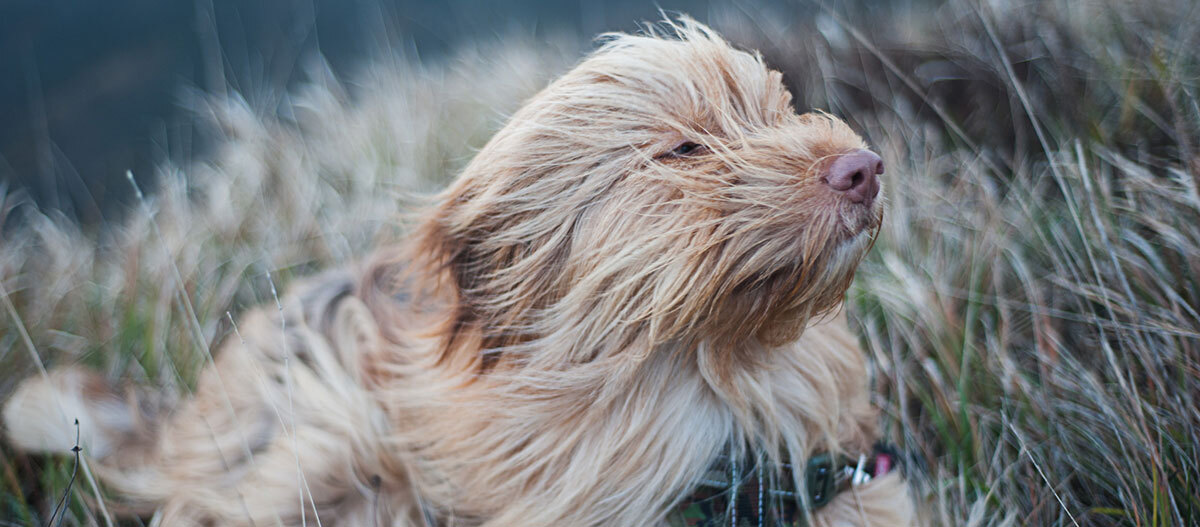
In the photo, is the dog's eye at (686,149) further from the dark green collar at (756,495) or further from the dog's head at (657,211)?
the dark green collar at (756,495)

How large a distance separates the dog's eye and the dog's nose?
1.15ft

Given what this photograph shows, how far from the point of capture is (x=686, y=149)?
6.45 ft

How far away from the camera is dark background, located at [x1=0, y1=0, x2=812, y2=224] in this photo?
4871 mm

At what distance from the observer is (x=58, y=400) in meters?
2.62

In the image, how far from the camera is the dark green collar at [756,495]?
6.84ft

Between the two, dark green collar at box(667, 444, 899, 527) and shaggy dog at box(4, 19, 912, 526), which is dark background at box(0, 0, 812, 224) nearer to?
shaggy dog at box(4, 19, 912, 526)

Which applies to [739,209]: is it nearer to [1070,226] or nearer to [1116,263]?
[1116,263]

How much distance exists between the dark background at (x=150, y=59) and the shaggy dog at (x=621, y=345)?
9.29ft

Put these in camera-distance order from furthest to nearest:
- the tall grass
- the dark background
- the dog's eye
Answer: the dark background < the tall grass < the dog's eye

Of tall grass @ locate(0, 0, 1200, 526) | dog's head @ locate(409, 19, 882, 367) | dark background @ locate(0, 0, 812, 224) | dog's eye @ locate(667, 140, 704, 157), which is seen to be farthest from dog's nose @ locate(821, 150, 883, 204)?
dark background @ locate(0, 0, 812, 224)

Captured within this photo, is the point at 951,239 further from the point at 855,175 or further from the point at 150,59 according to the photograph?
the point at 150,59

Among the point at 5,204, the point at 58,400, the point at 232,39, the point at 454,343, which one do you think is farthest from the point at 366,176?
the point at 454,343

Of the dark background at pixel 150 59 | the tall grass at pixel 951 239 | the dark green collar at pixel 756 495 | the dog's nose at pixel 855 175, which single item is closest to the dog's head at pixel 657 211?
the dog's nose at pixel 855 175

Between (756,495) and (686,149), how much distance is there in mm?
881
